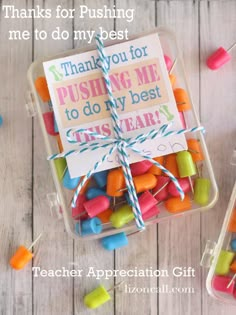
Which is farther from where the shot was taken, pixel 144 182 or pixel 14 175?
pixel 14 175

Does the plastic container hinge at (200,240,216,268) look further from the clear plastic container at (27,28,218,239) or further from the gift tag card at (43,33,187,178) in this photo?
the gift tag card at (43,33,187,178)

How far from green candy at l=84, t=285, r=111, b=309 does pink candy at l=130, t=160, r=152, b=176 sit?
0.89 feet

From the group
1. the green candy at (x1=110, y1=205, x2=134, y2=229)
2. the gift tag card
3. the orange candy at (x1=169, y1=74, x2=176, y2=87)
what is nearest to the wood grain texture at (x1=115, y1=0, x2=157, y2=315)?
the green candy at (x1=110, y1=205, x2=134, y2=229)

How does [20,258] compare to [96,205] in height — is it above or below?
Result: below

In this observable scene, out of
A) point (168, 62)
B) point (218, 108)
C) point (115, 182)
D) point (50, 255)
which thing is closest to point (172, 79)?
point (168, 62)

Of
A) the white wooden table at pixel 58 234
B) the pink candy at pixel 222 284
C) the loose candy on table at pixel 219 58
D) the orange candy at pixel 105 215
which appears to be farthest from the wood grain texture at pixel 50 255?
the loose candy on table at pixel 219 58

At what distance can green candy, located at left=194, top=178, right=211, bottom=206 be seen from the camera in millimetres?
1106

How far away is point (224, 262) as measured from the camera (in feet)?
3.69

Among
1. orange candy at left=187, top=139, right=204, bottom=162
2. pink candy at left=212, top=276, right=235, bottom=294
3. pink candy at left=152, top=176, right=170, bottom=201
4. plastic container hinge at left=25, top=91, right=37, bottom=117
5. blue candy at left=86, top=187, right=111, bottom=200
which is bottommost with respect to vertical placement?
pink candy at left=212, top=276, right=235, bottom=294

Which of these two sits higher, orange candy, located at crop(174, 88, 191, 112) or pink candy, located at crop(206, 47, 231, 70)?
pink candy, located at crop(206, 47, 231, 70)

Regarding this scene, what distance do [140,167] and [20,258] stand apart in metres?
0.33

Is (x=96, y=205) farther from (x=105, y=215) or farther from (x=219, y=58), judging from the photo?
(x=219, y=58)

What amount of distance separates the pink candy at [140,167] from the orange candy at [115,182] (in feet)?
0.10

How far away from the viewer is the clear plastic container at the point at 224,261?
1.13 metres
